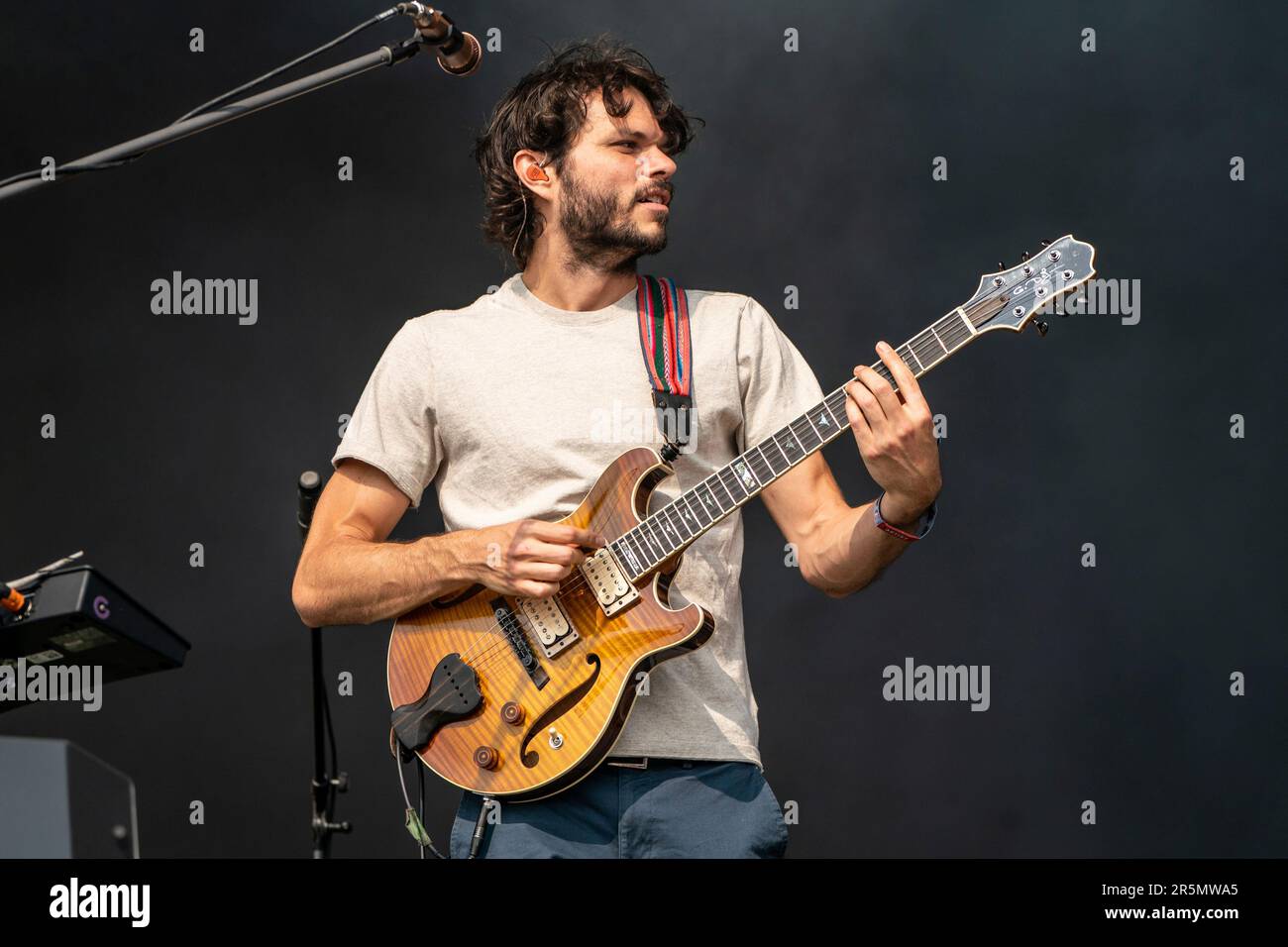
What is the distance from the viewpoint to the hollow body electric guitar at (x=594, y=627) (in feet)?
7.88

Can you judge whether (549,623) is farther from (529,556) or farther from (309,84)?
(309,84)

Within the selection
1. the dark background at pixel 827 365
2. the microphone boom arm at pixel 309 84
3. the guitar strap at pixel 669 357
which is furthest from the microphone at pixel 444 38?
the dark background at pixel 827 365

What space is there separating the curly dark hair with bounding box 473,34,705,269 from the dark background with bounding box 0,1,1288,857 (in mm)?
1323

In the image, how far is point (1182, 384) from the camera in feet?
13.7

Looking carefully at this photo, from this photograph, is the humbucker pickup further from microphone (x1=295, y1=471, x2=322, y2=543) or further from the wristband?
microphone (x1=295, y1=471, x2=322, y2=543)

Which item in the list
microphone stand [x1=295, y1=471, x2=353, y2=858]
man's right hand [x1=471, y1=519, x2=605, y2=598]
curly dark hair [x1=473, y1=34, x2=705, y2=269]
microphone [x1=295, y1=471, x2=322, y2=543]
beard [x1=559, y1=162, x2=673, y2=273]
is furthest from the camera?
microphone stand [x1=295, y1=471, x2=353, y2=858]

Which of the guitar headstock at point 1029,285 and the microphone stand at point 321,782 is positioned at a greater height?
the guitar headstock at point 1029,285

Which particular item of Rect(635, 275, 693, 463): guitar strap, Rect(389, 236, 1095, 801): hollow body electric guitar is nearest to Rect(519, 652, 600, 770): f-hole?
Rect(389, 236, 1095, 801): hollow body electric guitar

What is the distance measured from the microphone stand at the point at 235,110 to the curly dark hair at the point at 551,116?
21.8 inches

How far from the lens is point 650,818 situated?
2377 mm

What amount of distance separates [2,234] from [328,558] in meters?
2.26

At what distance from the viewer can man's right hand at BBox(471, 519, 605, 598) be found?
2.38 meters

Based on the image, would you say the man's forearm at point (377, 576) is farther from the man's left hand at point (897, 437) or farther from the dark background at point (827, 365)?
the dark background at point (827, 365)

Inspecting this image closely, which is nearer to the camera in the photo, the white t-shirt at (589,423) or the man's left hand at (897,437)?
the man's left hand at (897,437)
